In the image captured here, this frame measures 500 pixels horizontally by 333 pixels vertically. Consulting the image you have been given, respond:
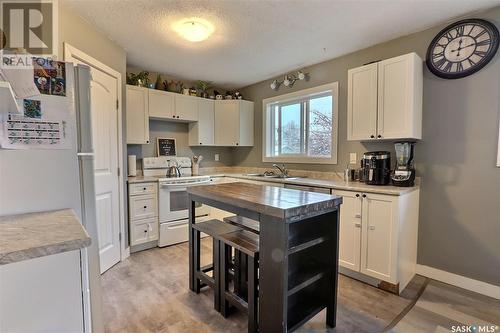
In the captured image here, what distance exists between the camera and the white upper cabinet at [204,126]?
412cm

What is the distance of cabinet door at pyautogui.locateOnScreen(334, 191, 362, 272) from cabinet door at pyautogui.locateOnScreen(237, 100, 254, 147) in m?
2.18

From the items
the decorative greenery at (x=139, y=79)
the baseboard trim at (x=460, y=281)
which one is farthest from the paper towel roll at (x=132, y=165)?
the baseboard trim at (x=460, y=281)

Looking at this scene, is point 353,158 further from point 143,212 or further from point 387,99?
point 143,212

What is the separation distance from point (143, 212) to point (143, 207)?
63 mm

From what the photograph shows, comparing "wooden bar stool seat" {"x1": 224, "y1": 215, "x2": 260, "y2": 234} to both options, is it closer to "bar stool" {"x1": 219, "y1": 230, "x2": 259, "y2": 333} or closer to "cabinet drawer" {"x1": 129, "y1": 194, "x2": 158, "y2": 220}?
"bar stool" {"x1": 219, "y1": 230, "x2": 259, "y2": 333}

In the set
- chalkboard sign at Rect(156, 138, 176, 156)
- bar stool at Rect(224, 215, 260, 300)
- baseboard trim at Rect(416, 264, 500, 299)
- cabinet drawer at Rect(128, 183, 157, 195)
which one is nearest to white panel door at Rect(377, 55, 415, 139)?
baseboard trim at Rect(416, 264, 500, 299)

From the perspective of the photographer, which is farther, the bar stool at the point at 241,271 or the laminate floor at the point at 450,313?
the bar stool at the point at 241,271

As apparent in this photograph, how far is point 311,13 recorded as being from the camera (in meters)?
2.17

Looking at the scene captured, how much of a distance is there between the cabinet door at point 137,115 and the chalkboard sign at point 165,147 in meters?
0.44

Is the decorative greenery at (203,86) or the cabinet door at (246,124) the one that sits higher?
the decorative greenery at (203,86)

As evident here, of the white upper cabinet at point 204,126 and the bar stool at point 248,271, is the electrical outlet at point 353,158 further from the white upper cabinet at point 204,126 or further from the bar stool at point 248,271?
the white upper cabinet at point 204,126

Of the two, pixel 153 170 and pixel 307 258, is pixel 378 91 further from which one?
pixel 153 170

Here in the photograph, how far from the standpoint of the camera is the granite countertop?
27.8 inches

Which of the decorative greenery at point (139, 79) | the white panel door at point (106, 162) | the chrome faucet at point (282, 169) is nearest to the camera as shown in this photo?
the white panel door at point (106, 162)
